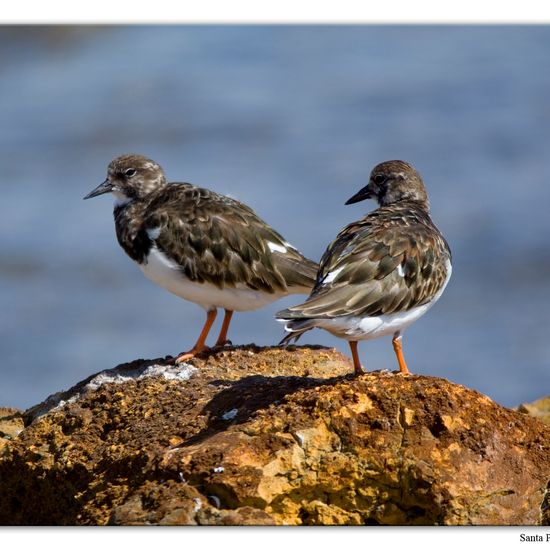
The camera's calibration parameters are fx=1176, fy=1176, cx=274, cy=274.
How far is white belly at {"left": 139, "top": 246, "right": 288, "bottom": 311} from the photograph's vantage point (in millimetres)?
7863

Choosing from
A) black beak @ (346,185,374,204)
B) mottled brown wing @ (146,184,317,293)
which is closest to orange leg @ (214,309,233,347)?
mottled brown wing @ (146,184,317,293)

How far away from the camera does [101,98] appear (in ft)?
51.8

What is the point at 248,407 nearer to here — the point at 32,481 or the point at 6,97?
the point at 32,481

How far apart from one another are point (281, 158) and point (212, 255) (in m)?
6.42

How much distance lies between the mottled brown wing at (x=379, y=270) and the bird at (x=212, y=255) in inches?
54.0

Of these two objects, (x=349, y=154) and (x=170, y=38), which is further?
(x=170, y=38)

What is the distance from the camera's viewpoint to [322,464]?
5.16m

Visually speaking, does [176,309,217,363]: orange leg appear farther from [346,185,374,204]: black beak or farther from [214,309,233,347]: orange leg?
[346,185,374,204]: black beak

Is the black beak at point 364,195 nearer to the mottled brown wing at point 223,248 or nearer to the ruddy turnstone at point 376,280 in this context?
the mottled brown wing at point 223,248

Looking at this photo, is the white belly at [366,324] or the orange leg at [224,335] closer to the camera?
the white belly at [366,324]


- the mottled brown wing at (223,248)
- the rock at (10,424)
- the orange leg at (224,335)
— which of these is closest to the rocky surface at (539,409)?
the mottled brown wing at (223,248)

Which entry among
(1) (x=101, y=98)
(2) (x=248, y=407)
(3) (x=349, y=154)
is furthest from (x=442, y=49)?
(2) (x=248, y=407)

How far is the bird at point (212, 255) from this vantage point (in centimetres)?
788

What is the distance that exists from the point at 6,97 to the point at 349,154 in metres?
4.32
